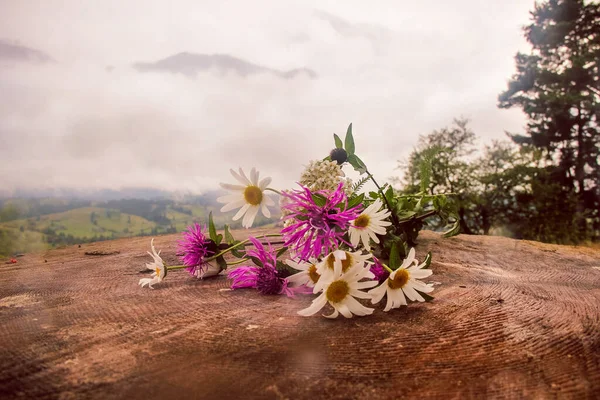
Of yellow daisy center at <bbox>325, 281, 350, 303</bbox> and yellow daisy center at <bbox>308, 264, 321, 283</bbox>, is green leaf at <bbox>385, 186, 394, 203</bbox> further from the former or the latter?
yellow daisy center at <bbox>325, 281, 350, 303</bbox>

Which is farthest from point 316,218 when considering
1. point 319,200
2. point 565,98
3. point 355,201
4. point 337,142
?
point 565,98

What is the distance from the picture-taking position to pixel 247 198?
6.36 feet

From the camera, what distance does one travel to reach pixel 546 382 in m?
0.99

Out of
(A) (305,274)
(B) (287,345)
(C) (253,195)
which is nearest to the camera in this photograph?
(B) (287,345)

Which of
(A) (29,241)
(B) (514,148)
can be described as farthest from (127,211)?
(A) (29,241)

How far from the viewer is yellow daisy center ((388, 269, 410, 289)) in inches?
62.6

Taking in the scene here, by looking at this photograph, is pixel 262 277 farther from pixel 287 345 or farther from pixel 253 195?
pixel 287 345

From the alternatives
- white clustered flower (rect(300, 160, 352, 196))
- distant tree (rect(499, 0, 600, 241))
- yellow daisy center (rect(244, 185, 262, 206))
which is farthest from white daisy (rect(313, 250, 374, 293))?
distant tree (rect(499, 0, 600, 241))

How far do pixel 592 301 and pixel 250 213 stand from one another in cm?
151

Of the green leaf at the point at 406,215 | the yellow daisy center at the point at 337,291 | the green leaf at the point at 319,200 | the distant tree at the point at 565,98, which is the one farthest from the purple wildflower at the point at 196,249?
the distant tree at the point at 565,98

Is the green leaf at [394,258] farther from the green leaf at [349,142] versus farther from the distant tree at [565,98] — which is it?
the distant tree at [565,98]

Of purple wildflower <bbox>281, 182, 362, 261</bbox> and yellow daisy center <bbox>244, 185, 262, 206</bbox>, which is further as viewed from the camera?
yellow daisy center <bbox>244, 185, 262, 206</bbox>

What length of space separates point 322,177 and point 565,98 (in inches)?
859

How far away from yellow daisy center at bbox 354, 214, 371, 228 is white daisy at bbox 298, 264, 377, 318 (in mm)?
338
